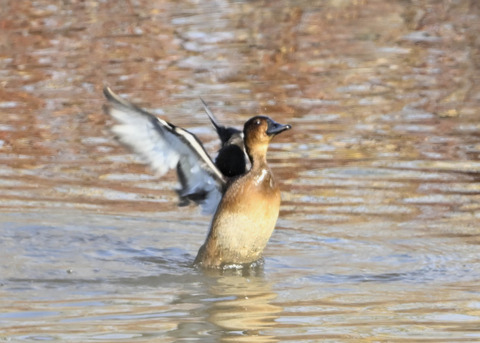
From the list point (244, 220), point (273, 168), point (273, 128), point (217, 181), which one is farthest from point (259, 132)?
point (273, 168)

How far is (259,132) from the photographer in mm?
7305

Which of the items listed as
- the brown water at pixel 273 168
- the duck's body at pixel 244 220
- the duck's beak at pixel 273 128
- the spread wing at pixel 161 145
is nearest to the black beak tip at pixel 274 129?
the duck's beak at pixel 273 128

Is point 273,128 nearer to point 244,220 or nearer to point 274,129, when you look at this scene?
point 274,129

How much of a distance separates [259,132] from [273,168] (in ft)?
7.53

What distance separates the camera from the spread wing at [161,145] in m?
6.93

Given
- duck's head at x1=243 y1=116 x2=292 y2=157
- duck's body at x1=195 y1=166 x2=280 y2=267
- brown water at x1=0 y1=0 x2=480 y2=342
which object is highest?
duck's head at x1=243 y1=116 x2=292 y2=157

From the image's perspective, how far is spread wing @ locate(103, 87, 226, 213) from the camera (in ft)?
22.7

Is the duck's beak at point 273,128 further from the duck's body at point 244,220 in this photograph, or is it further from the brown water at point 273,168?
the brown water at point 273,168

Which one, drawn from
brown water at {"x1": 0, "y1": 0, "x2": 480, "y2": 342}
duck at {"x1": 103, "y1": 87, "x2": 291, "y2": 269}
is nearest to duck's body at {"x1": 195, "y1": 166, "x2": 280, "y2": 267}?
duck at {"x1": 103, "y1": 87, "x2": 291, "y2": 269}

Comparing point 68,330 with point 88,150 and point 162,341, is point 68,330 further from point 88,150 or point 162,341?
point 88,150

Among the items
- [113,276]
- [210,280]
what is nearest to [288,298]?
[210,280]

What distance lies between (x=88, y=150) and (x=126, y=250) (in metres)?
Answer: 2.60

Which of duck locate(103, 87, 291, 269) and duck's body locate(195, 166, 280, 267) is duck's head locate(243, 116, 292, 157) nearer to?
duck locate(103, 87, 291, 269)

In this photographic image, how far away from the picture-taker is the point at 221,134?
7.89 meters
